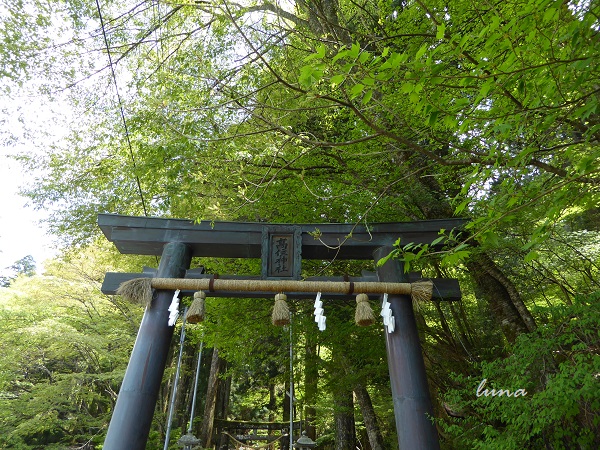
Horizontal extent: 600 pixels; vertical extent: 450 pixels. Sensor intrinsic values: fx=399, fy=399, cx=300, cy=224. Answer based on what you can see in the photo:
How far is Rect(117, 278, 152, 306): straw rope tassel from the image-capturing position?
4.16m

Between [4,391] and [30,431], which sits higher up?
[4,391]

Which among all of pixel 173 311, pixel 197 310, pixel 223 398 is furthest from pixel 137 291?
pixel 223 398

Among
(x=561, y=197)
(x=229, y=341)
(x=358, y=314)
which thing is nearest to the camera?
(x=561, y=197)

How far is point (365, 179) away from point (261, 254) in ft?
6.39

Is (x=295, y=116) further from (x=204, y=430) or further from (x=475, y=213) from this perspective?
(x=204, y=430)

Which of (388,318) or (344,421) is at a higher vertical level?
(388,318)

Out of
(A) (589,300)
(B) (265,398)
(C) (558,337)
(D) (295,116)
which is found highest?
(D) (295,116)

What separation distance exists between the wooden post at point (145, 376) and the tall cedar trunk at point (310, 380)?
3.31m

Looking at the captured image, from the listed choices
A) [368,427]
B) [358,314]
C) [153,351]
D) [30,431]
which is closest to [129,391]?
[153,351]

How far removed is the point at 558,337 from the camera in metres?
3.55

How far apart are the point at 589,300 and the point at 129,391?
426cm

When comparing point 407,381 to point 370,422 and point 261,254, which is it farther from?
point 370,422

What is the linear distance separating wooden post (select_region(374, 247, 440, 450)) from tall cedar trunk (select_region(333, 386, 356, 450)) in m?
4.47

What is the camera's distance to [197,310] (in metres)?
4.09
